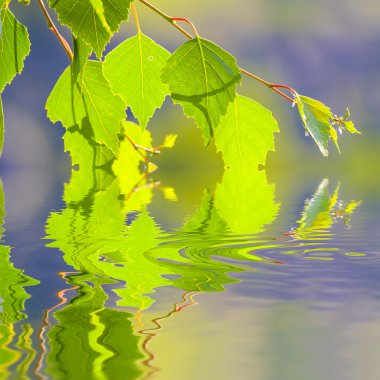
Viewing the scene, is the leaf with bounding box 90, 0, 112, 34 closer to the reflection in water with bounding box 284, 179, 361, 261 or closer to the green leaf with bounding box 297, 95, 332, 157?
the green leaf with bounding box 297, 95, 332, 157

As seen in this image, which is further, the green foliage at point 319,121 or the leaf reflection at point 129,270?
the green foliage at point 319,121

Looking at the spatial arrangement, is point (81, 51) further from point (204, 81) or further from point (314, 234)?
point (314, 234)

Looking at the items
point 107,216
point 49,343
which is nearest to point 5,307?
point 49,343

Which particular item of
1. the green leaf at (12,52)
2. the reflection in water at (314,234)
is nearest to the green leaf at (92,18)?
the green leaf at (12,52)

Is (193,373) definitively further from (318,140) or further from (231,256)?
(231,256)

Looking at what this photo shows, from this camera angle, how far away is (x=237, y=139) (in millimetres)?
595

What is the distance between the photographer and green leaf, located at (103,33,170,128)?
561 millimetres

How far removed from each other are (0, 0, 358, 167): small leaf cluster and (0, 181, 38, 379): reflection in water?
0.14m

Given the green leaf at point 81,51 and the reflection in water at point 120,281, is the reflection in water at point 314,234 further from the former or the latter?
the green leaf at point 81,51

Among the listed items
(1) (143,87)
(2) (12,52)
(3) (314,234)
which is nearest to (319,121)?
(1) (143,87)

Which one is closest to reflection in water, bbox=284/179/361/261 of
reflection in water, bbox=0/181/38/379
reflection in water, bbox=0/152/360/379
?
reflection in water, bbox=0/152/360/379

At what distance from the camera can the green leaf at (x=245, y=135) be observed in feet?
1.94

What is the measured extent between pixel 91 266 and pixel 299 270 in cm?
19

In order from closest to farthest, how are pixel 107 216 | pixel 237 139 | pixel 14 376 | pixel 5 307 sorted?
1. pixel 14 376
2. pixel 5 307
3. pixel 237 139
4. pixel 107 216
